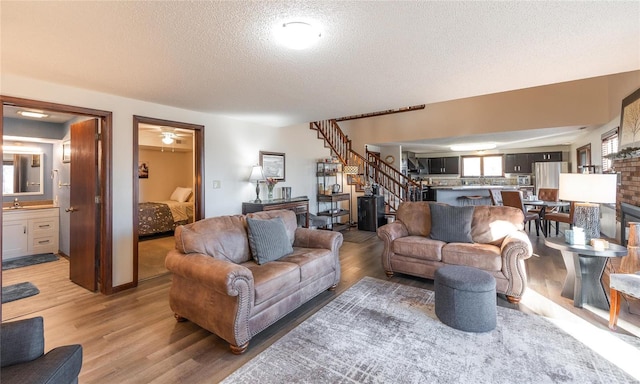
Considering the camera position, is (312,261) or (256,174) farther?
(256,174)

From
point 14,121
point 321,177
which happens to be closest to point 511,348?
point 321,177

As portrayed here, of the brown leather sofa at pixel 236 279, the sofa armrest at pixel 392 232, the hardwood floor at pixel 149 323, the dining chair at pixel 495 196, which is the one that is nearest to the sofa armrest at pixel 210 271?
the brown leather sofa at pixel 236 279

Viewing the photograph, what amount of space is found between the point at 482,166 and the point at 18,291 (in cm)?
1171

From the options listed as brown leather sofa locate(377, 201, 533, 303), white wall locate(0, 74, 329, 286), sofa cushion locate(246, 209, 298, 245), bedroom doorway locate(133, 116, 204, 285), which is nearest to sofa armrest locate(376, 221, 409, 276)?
brown leather sofa locate(377, 201, 533, 303)

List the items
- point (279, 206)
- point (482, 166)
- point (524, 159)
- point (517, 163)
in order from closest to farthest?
1. point (279, 206)
2. point (524, 159)
3. point (517, 163)
4. point (482, 166)

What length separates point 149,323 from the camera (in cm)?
256

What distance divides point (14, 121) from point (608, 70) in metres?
7.96

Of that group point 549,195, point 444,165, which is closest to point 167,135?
point 549,195

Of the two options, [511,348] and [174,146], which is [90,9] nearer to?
[511,348]

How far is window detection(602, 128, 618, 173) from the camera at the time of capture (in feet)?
14.9

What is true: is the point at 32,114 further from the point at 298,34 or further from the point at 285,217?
the point at 298,34

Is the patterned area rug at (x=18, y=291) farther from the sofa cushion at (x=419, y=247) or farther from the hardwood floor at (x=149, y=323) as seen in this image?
the sofa cushion at (x=419, y=247)

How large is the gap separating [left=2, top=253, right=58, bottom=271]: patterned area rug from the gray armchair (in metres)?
4.25

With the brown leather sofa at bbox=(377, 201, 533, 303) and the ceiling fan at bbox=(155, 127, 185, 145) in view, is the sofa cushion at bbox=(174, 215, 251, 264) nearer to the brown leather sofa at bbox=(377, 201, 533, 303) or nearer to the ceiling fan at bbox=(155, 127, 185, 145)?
the brown leather sofa at bbox=(377, 201, 533, 303)
